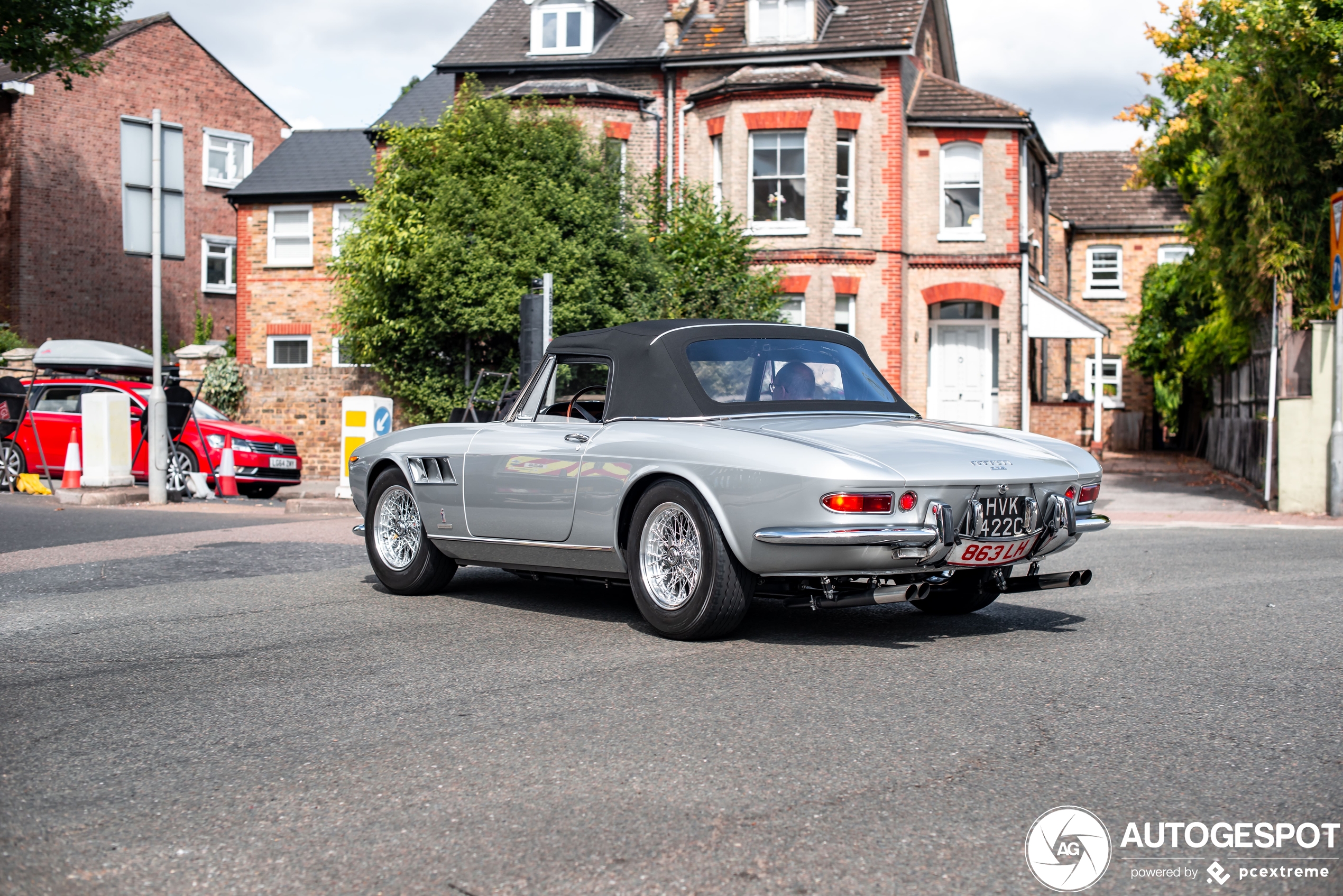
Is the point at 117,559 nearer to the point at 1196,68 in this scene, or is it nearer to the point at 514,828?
the point at 514,828

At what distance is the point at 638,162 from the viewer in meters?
27.8

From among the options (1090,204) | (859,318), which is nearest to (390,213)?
(859,318)

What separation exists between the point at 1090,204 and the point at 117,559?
1431 inches

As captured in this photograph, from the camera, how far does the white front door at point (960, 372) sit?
28.4 metres

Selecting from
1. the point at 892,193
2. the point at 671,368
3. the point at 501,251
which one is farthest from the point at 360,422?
the point at 892,193

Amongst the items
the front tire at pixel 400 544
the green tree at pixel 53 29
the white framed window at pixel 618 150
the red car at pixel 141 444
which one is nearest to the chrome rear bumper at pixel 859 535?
the front tire at pixel 400 544

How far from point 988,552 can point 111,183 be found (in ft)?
128

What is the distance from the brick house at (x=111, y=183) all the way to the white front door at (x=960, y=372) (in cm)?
2115

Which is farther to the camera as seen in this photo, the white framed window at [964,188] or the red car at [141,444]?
the white framed window at [964,188]

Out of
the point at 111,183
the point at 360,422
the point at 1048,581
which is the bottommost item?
the point at 1048,581

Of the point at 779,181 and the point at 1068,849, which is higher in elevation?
the point at 779,181

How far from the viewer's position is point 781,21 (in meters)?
27.2

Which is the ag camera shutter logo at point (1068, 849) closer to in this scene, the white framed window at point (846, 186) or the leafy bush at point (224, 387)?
the leafy bush at point (224, 387)

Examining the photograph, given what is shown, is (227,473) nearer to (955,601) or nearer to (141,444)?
(141,444)
